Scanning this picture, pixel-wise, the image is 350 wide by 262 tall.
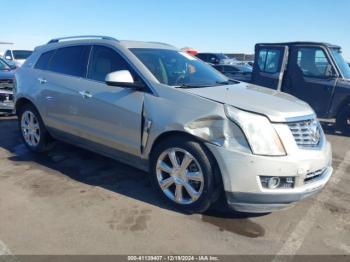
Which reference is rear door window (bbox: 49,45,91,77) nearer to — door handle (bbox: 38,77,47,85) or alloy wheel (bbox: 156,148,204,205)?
door handle (bbox: 38,77,47,85)

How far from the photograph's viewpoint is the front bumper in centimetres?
319

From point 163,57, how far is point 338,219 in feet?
8.86

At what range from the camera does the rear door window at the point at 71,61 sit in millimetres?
4660

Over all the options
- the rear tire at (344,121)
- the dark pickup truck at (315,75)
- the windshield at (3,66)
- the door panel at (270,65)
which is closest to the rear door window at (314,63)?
the dark pickup truck at (315,75)

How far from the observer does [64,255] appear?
2918 millimetres

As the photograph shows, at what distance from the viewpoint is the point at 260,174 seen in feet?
10.5

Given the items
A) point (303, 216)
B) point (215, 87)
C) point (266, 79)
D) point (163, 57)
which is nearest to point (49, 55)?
point (163, 57)

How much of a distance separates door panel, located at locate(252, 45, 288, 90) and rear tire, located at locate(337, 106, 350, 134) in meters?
1.50

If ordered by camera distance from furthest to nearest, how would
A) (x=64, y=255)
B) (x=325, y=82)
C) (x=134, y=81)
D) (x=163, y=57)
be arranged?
(x=325, y=82), (x=163, y=57), (x=134, y=81), (x=64, y=255)

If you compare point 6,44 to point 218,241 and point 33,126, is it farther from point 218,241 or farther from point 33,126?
point 218,241

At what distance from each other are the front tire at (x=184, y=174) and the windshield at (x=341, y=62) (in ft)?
19.3

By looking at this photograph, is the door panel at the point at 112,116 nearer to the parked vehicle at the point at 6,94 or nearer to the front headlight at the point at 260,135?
the front headlight at the point at 260,135

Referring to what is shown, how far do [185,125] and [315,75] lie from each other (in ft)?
18.9

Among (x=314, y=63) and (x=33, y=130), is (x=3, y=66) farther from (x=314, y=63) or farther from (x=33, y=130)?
(x=314, y=63)
